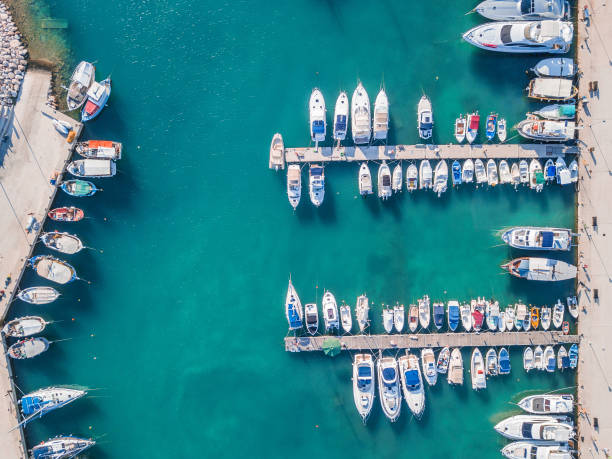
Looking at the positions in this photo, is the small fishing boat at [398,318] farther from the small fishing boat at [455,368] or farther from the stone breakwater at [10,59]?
the stone breakwater at [10,59]

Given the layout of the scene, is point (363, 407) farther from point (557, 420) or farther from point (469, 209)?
point (469, 209)

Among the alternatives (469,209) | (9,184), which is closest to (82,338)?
(9,184)

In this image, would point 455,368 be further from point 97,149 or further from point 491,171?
point 97,149

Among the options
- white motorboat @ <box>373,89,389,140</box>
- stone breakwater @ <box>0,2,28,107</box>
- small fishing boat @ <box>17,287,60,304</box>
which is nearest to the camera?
small fishing boat @ <box>17,287,60,304</box>

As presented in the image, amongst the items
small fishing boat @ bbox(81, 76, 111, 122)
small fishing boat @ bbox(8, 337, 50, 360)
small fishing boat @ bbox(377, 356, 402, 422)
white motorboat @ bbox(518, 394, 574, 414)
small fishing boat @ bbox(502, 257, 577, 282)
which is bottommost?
white motorboat @ bbox(518, 394, 574, 414)

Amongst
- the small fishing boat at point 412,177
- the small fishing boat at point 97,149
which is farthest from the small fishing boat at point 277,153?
the small fishing boat at point 97,149

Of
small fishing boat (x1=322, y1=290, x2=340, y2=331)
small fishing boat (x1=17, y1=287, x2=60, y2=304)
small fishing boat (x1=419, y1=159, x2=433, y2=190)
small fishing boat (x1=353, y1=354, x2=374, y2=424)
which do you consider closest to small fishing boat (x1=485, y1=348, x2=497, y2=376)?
small fishing boat (x1=353, y1=354, x2=374, y2=424)

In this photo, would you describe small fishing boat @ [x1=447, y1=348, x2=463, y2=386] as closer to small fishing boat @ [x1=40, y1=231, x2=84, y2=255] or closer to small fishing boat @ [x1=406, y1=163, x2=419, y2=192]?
small fishing boat @ [x1=406, y1=163, x2=419, y2=192]
